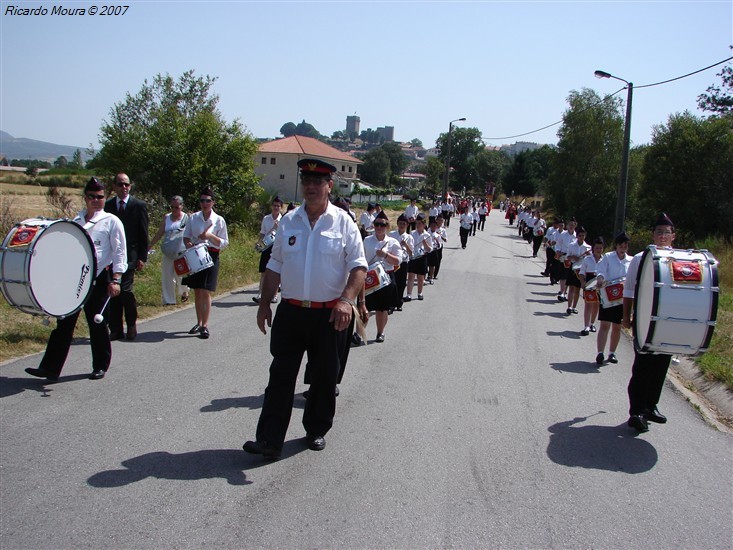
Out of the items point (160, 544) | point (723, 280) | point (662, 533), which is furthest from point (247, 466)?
point (723, 280)

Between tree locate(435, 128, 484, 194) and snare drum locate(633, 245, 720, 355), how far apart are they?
12030cm

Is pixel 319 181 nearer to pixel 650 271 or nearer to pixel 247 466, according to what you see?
pixel 247 466

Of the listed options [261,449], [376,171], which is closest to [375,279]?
[261,449]

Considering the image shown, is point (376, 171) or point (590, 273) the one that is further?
point (376, 171)

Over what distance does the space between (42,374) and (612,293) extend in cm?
690

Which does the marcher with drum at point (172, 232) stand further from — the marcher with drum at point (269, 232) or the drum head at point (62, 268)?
the drum head at point (62, 268)

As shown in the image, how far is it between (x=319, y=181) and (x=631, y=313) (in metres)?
4.07

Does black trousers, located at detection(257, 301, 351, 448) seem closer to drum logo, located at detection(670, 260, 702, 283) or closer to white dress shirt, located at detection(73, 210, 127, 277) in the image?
white dress shirt, located at detection(73, 210, 127, 277)

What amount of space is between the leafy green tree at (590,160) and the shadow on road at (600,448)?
37.8 m

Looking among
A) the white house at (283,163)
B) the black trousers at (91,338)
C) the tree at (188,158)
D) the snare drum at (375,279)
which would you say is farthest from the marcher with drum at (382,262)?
the white house at (283,163)

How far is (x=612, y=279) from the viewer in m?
8.98

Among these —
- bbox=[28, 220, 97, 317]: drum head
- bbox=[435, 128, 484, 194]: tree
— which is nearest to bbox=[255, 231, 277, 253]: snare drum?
bbox=[28, 220, 97, 317]: drum head

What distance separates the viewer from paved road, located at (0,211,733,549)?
4031 mm

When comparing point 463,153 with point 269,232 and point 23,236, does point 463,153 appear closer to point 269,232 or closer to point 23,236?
point 269,232
